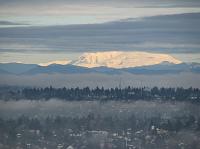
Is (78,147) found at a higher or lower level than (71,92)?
lower

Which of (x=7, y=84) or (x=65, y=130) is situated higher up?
(x=7, y=84)

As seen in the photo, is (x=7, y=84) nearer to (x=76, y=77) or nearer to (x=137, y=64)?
(x=76, y=77)

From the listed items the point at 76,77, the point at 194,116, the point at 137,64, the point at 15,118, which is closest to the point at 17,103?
the point at 15,118

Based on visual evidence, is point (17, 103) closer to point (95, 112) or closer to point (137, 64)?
point (95, 112)

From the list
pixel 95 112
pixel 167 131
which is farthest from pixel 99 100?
pixel 167 131

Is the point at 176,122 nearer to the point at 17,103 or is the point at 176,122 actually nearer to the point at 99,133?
the point at 99,133

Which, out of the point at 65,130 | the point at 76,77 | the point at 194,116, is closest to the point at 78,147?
the point at 65,130
